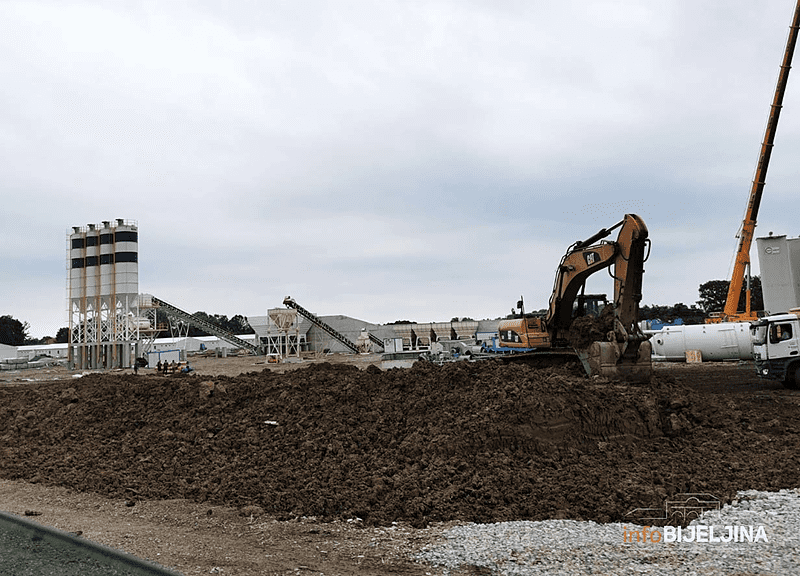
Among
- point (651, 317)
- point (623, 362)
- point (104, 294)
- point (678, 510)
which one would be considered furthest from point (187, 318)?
point (678, 510)

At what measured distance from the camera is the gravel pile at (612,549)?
5906 millimetres

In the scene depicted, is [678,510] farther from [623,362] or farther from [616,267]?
[616,267]

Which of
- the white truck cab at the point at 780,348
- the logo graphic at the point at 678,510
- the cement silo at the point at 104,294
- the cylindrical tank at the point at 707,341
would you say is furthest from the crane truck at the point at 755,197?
the cement silo at the point at 104,294

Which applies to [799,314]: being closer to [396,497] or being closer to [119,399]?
[396,497]

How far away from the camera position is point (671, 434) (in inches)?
421

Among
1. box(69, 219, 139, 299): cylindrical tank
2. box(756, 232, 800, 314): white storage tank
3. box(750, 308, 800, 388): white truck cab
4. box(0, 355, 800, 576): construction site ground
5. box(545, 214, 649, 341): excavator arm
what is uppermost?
box(69, 219, 139, 299): cylindrical tank

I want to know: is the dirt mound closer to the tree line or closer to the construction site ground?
the construction site ground

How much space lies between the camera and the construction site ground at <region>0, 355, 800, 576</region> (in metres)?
7.44

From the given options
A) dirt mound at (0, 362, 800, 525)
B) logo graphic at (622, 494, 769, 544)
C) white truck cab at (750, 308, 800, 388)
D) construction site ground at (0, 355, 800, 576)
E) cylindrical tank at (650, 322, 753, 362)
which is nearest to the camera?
logo graphic at (622, 494, 769, 544)

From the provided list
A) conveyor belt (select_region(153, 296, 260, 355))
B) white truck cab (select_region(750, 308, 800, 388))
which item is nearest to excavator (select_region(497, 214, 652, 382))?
white truck cab (select_region(750, 308, 800, 388))

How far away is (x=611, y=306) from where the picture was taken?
13.5 metres

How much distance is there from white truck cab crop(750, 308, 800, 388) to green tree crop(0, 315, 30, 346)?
11725 cm

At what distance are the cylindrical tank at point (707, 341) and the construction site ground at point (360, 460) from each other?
19.4 meters

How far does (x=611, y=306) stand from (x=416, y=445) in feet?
19.7
